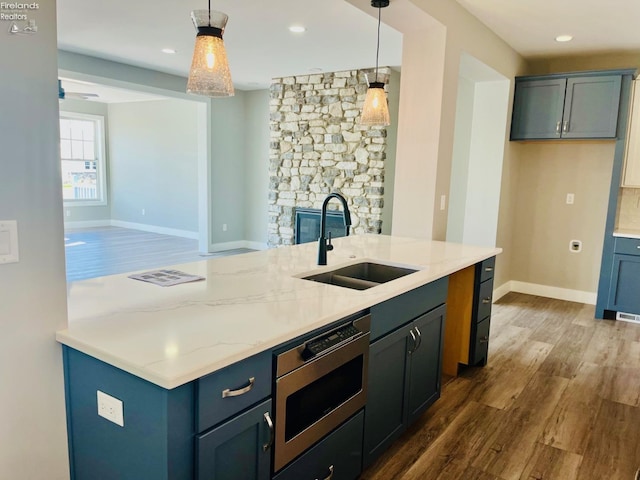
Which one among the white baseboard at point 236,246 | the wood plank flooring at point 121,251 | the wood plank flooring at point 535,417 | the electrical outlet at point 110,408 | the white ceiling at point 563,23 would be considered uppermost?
the white ceiling at point 563,23

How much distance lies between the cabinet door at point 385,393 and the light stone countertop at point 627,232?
3278mm

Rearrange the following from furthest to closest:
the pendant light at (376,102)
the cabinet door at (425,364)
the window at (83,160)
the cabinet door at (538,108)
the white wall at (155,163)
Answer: the window at (83,160) → the white wall at (155,163) → the cabinet door at (538,108) → the pendant light at (376,102) → the cabinet door at (425,364)

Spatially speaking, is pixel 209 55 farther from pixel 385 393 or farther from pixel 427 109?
pixel 427 109

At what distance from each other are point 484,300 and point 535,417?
0.81 metres

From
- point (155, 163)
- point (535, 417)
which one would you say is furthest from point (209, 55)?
point (155, 163)

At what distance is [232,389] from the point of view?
4.33 ft

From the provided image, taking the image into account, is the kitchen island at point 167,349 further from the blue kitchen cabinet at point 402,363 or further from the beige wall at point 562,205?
the beige wall at point 562,205

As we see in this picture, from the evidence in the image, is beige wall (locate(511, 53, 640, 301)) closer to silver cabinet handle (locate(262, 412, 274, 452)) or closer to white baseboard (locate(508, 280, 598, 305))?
white baseboard (locate(508, 280, 598, 305))

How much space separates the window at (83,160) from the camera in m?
9.80

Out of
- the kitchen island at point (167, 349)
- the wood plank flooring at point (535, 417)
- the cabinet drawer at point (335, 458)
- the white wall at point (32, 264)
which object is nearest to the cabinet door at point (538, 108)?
the wood plank flooring at point (535, 417)

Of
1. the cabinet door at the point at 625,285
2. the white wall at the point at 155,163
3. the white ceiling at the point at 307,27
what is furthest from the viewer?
the white wall at the point at 155,163

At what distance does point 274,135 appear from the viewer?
22.5ft

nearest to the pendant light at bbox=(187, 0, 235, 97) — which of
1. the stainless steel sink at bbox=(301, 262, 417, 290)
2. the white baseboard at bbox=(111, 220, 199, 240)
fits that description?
the stainless steel sink at bbox=(301, 262, 417, 290)

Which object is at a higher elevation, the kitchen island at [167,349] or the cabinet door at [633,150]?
the cabinet door at [633,150]
